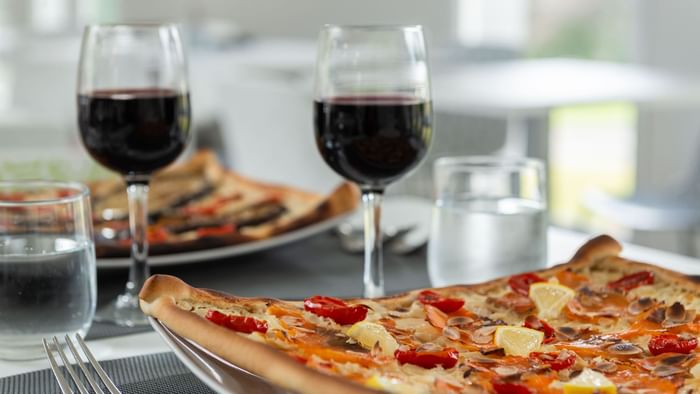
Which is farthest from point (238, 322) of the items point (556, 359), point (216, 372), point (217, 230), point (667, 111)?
point (667, 111)

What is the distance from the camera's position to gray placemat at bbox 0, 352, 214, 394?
2.98 ft

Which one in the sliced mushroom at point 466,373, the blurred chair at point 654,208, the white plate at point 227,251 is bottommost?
the blurred chair at point 654,208

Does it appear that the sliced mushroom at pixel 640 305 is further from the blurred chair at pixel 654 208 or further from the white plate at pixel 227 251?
the blurred chair at pixel 654 208

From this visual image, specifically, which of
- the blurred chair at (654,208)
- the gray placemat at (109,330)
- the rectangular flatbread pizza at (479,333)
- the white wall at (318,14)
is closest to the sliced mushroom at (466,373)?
the rectangular flatbread pizza at (479,333)

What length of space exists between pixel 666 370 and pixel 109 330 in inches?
24.7

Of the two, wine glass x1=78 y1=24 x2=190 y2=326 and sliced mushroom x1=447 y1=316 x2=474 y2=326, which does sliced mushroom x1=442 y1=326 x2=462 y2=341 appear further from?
wine glass x1=78 y1=24 x2=190 y2=326

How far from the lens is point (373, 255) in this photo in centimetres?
114

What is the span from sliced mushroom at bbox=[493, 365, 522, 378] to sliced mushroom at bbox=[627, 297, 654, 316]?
0.23 m

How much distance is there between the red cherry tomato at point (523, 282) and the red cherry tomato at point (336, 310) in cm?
20

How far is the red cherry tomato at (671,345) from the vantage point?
82 cm

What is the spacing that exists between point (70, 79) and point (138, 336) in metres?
7.21

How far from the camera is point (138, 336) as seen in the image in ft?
3.62

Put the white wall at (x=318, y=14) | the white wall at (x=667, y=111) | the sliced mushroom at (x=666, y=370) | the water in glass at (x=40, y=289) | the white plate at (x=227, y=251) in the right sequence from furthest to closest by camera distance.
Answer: the white wall at (x=318, y=14)
the white wall at (x=667, y=111)
the white plate at (x=227, y=251)
the water in glass at (x=40, y=289)
the sliced mushroom at (x=666, y=370)

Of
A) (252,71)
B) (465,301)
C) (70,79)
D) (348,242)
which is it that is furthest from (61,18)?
(465,301)
